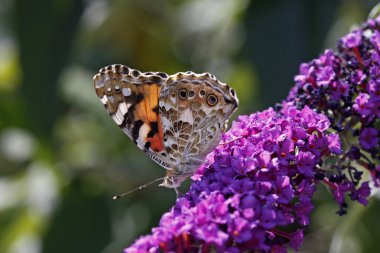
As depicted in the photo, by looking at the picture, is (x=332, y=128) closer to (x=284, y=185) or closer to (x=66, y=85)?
(x=284, y=185)

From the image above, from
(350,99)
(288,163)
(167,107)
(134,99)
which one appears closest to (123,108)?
(134,99)

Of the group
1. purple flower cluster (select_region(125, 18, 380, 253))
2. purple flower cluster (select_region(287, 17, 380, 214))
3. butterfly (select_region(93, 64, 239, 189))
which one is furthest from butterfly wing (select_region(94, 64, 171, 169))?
purple flower cluster (select_region(287, 17, 380, 214))

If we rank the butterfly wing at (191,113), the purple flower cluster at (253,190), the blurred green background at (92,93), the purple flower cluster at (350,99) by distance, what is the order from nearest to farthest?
the purple flower cluster at (253,190), the purple flower cluster at (350,99), the butterfly wing at (191,113), the blurred green background at (92,93)

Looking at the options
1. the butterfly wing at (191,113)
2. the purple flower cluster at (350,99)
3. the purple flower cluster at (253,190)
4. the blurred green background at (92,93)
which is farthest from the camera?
the blurred green background at (92,93)

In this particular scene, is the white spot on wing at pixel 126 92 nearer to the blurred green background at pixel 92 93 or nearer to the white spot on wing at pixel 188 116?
the white spot on wing at pixel 188 116

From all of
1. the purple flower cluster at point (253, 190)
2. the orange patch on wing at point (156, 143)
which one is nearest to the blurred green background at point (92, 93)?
the purple flower cluster at point (253, 190)

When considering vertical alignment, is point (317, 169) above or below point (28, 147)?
below

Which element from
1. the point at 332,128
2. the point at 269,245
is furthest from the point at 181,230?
the point at 332,128

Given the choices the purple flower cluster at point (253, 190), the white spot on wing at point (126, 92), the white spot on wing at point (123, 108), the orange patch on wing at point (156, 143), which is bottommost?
the purple flower cluster at point (253, 190)
